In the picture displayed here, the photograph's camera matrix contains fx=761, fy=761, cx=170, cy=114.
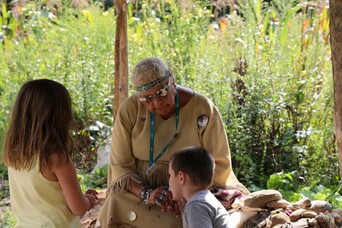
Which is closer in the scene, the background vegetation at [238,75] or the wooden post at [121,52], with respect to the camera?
the wooden post at [121,52]

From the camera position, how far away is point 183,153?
3604 millimetres

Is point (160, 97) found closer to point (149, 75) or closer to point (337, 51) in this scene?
point (149, 75)

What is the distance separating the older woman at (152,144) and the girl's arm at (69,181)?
92 cm

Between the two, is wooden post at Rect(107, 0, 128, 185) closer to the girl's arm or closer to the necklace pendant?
the necklace pendant

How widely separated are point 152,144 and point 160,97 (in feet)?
1.14

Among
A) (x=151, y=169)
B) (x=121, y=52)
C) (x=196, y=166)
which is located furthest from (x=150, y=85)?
(x=121, y=52)

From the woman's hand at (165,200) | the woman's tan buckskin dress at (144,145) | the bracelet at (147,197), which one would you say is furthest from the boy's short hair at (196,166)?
the woman's tan buckskin dress at (144,145)

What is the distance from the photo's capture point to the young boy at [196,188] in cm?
345

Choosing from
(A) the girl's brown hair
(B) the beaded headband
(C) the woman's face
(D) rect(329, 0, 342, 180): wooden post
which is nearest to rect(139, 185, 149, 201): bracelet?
(C) the woman's face

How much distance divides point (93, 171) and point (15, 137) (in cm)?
356

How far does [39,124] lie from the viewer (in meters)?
3.33

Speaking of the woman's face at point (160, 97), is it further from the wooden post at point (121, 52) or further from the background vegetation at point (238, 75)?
the background vegetation at point (238, 75)

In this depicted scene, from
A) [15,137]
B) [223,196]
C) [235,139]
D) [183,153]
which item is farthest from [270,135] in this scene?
[15,137]

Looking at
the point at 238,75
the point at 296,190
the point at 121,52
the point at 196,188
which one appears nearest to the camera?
the point at 196,188
